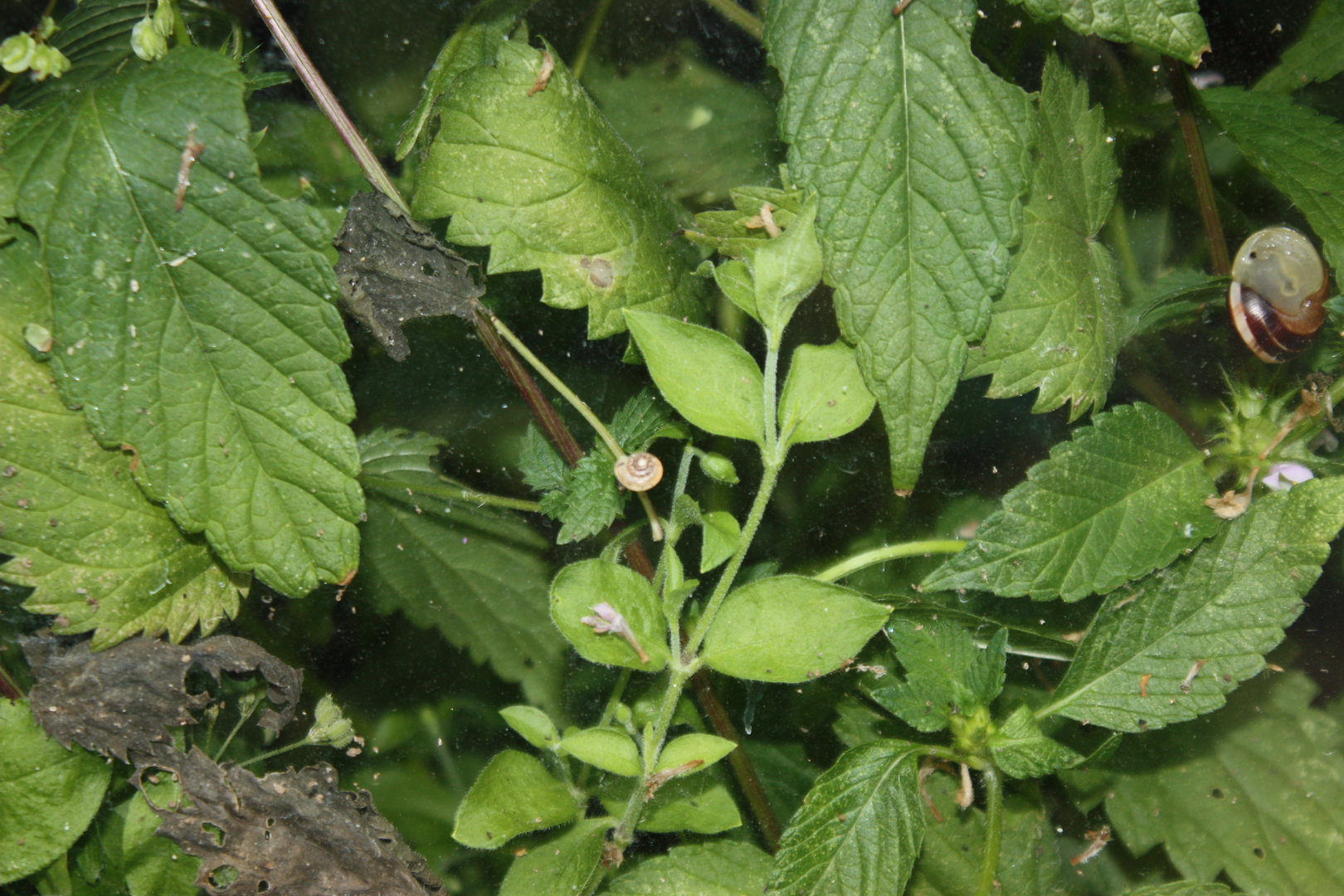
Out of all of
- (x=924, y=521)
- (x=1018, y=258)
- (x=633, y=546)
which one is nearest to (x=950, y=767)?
(x=924, y=521)

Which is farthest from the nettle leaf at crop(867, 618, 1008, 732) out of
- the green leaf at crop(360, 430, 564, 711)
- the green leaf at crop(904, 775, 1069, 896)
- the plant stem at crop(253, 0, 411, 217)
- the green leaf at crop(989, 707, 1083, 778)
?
the plant stem at crop(253, 0, 411, 217)

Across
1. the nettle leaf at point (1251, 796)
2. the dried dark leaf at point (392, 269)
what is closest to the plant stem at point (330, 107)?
the dried dark leaf at point (392, 269)

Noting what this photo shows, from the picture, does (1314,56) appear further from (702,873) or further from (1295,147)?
(702,873)

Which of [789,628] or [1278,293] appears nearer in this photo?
[789,628]

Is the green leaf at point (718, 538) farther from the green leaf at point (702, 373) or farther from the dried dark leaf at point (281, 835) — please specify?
the dried dark leaf at point (281, 835)

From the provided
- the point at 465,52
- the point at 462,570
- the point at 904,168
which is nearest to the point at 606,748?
the point at 462,570

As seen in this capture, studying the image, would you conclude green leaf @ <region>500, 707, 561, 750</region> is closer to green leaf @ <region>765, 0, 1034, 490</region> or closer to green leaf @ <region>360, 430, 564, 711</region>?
green leaf @ <region>360, 430, 564, 711</region>
